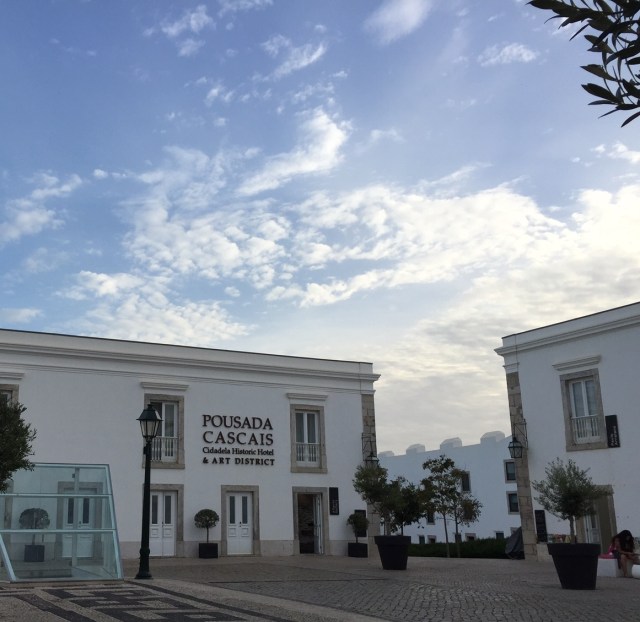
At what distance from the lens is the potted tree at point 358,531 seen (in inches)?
947

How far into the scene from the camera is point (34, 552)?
1409cm

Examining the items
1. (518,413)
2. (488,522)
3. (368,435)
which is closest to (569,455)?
(518,413)

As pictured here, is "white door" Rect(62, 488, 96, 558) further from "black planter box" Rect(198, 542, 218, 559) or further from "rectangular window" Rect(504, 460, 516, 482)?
"rectangular window" Rect(504, 460, 516, 482)

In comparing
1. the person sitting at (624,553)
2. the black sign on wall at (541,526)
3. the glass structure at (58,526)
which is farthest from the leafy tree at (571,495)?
the black sign on wall at (541,526)

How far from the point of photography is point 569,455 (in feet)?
70.1

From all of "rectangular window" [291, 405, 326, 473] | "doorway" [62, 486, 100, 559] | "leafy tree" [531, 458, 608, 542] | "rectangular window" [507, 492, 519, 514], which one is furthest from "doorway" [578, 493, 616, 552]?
"rectangular window" [507, 492, 519, 514]

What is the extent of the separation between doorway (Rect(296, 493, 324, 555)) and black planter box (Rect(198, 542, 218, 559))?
3065 millimetres

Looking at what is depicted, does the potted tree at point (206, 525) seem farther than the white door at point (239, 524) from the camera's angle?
No

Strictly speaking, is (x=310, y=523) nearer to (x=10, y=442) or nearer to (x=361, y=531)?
(x=361, y=531)

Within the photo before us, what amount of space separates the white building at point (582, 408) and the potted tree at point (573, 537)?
6101 mm

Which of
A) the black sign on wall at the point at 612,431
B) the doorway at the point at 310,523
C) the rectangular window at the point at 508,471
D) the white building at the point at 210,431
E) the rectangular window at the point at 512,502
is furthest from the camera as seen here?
the rectangular window at the point at 508,471

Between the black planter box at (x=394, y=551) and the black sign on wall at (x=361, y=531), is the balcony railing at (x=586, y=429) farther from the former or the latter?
the black sign on wall at (x=361, y=531)

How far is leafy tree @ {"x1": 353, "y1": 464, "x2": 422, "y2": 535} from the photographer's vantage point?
1870cm

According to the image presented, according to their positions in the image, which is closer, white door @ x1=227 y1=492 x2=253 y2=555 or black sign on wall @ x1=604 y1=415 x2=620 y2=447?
black sign on wall @ x1=604 y1=415 x2=620 y2=447
